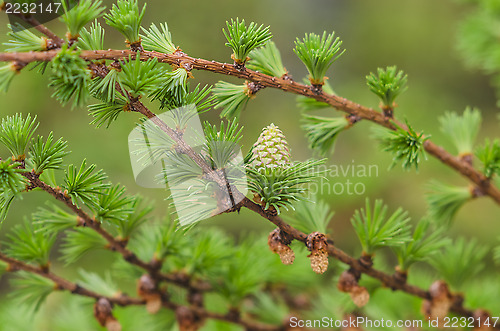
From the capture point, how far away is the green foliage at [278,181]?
0.40 metres

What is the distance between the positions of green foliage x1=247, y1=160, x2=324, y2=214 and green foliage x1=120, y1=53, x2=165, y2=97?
0.11m

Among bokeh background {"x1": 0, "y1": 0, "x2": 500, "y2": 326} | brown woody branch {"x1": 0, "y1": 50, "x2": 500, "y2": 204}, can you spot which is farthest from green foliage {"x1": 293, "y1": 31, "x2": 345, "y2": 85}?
bokeh background {"x1": 0, "y1": 0, "x2": 500, "y2": 326}

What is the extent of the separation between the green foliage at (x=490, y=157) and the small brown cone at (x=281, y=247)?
29cm

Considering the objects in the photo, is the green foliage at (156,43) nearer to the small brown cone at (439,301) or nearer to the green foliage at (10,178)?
the green foliage at (10,178)

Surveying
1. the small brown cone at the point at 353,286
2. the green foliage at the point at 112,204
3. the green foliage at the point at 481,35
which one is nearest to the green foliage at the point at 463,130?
the green foliage at the point at 481,35

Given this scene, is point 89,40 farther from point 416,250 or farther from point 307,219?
point 416,250

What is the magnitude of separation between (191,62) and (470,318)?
0.49 meters

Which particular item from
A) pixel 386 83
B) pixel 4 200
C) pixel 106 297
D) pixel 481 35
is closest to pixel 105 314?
pixel 106 297

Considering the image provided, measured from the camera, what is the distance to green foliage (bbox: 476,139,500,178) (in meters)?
0.55

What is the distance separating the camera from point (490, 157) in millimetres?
556

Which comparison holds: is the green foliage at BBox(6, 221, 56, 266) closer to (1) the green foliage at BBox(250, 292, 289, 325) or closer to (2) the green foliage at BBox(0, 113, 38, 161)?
(2) the green foliage at BBox(0, 113, 38, 161)

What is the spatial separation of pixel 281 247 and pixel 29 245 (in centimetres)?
30

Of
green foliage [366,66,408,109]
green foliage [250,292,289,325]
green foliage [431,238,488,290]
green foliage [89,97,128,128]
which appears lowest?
green foliage [250,292,289,325]

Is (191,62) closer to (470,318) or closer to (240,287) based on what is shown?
(240,287)
